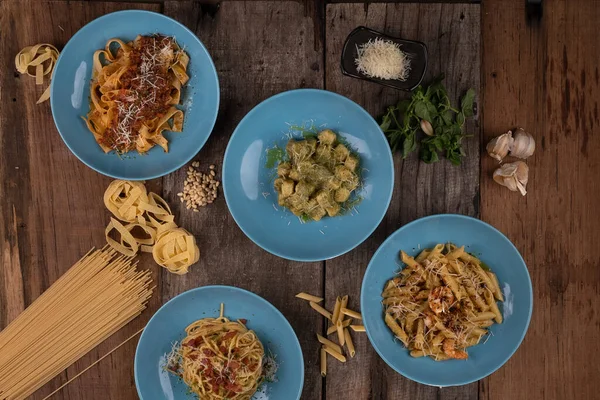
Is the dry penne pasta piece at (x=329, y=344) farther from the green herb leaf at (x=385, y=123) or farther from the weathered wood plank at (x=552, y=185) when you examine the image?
the green herb leaf at (x=385, y=123)

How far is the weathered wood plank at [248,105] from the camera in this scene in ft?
9.80

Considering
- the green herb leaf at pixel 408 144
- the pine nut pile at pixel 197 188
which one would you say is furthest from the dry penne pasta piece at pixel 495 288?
the pine nut pile at pixel 197 188

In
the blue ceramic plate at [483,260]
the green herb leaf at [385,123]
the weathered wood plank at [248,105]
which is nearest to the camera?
the blue ceramic plate at [483,260]

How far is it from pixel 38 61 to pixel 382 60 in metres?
1.90

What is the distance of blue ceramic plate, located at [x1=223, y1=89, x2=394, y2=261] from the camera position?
9.14 feet

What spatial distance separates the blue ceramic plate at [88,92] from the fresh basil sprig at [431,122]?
1009 mm

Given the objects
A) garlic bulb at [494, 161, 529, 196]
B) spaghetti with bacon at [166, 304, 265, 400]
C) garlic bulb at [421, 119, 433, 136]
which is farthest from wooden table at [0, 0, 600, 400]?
spaghetti with bacon at [166, 304, 265, 400]

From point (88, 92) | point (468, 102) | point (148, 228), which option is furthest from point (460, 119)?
point (88, 92)

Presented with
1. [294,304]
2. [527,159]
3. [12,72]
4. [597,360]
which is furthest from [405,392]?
[12,72]

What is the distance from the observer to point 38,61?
2898mm

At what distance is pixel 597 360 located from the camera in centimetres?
308

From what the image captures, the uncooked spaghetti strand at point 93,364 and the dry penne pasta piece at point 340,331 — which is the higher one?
the dry penne pasta piece at point 340,331

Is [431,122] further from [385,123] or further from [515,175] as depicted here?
[515,175]

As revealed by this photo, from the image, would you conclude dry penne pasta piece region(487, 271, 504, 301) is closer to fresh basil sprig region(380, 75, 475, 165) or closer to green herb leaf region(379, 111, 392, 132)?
fresh basil sprig region(380, 75, 475, 165)
